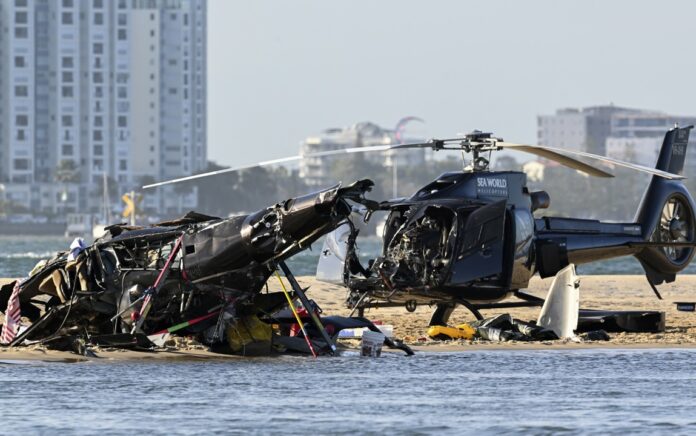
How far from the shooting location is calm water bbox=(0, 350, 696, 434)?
17.0 metres

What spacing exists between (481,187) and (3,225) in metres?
174

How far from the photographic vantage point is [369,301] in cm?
2438

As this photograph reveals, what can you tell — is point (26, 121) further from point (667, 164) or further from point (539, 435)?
point (539, 435)

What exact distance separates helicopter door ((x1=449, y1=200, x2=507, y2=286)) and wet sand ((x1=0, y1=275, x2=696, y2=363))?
1.50 m

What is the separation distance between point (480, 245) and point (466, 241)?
33 centimetres

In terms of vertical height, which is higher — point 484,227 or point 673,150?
point 673,150

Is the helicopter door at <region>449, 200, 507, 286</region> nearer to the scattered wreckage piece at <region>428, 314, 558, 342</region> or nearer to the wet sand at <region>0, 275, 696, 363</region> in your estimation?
the wet sand at <region>0, 275, 696, 363</region>

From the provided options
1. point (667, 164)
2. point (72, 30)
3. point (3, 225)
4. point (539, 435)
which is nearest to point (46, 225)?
point (3, 225)

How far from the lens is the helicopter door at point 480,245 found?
23.4 metres

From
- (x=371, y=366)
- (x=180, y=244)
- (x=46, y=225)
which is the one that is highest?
(x=180, y=244)

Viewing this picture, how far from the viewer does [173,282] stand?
21.7 m

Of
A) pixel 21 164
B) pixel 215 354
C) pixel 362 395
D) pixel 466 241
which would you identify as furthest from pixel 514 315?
pixel 21 164

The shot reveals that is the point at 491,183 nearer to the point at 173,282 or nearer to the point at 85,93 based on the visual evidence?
the point at 173,282

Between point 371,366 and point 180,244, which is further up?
point 180,244
